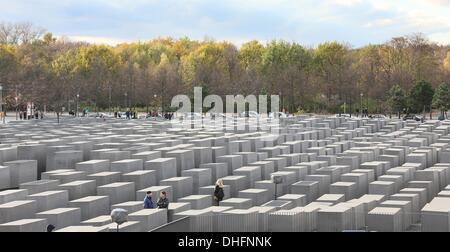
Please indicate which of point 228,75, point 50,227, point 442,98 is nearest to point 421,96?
point 442,98

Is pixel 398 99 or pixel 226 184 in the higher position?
pixel 398 99

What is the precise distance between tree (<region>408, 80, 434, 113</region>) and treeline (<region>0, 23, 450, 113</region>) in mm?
242

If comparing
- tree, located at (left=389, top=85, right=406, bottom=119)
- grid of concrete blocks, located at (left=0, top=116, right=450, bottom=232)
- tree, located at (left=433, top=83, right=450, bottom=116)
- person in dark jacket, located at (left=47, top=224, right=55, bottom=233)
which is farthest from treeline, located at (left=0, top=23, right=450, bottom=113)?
person in dark jacket, located at (left=47, top=224, right=55, bottom=233)

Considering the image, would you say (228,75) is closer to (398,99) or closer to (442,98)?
(398,99)

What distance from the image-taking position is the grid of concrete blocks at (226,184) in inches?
518

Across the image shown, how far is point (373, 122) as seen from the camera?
44.1 m

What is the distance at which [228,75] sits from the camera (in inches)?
3093

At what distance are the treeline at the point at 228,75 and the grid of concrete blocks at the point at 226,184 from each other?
34767 millimetres

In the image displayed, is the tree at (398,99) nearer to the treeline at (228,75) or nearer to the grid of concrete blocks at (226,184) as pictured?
the treeline at (228,75)

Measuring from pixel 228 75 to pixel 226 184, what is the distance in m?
60.1

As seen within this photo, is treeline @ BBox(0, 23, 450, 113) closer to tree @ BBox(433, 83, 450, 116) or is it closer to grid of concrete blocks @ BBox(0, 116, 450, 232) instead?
tree @ BBox(433, 83, 450, 116)

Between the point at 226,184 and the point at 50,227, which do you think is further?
the point at 226,184

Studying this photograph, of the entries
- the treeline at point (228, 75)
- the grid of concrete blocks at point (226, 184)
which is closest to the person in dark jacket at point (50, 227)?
the grid of concrete blocks at point (226, 184)
